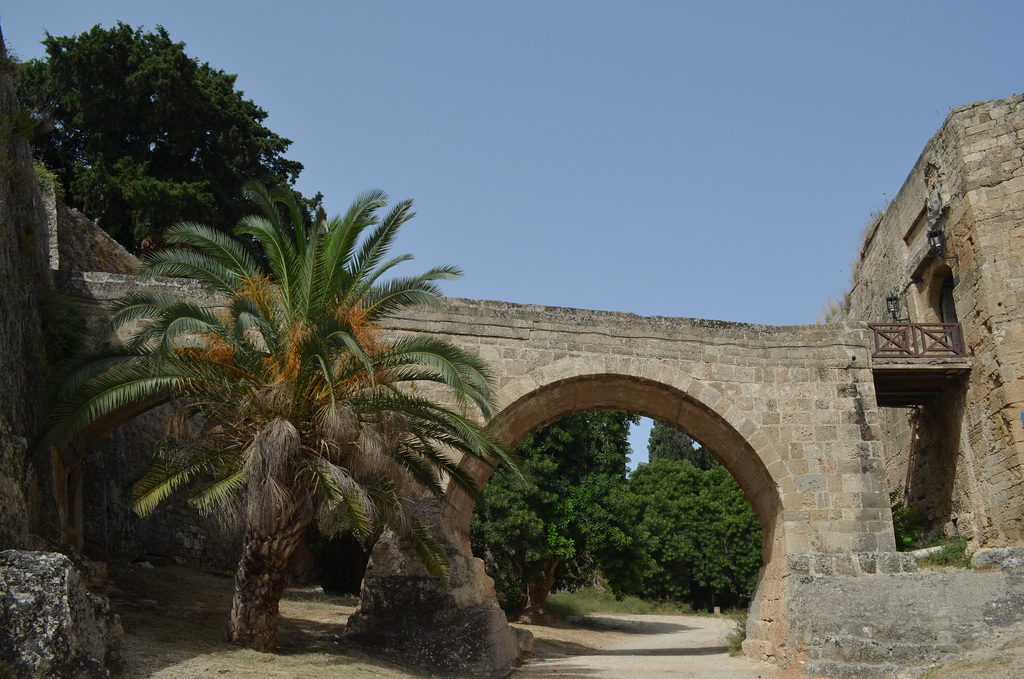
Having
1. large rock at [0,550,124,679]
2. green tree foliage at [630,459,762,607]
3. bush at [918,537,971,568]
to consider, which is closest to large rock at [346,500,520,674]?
large rock at [0,550,124,679]

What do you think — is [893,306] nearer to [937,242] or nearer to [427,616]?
[937,242]

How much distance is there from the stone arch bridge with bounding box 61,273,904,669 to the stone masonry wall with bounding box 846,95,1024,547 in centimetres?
166

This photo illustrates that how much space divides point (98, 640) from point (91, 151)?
1827 centimetres

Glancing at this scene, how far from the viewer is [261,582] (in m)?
9.30

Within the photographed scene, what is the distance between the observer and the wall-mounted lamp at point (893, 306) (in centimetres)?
1476

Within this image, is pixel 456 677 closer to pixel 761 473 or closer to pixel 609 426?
pixel 761 473

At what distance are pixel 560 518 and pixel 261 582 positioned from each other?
12622 mm

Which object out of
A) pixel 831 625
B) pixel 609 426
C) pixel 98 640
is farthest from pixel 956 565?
pixel 609 426

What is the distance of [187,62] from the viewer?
Answer: 23266mm

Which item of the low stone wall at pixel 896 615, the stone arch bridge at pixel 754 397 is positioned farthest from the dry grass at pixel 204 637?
the low stone wall at pixel 896 615

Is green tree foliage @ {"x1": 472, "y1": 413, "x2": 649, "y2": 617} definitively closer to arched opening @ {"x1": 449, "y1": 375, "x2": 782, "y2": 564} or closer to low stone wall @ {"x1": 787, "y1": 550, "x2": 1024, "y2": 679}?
arched opening @ {"x1": 449, "y1": 375, "x2": 782, "y2": 564}

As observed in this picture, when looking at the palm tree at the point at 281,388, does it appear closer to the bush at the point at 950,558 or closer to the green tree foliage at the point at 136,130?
the bush at the point at 950,558

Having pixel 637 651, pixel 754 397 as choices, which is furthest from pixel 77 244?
pixel 637 651

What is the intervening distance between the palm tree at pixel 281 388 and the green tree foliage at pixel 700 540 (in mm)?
21806
